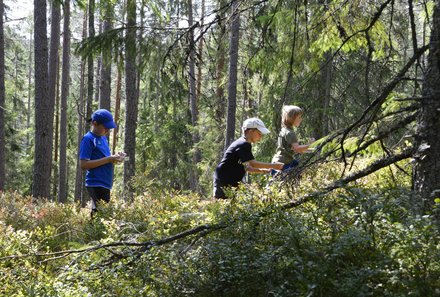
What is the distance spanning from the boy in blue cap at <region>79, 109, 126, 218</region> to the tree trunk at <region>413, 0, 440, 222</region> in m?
3.51

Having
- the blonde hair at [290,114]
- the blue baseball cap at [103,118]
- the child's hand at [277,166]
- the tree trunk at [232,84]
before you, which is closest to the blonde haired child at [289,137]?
the blonde hair at [290,114]

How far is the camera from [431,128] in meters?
3.37

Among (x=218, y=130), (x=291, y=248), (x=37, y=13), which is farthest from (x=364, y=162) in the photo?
(x=218, y=130)

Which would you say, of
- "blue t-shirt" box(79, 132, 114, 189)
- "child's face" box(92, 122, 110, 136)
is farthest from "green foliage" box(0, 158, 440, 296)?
"child's face" box(92, 122, 110, 136)

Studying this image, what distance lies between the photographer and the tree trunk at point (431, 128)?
3.33m

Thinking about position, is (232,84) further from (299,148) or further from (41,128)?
(299,148)

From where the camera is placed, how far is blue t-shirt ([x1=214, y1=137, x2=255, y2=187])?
5863 mm

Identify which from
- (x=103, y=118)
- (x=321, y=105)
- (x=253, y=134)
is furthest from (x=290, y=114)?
(x=321, y=105)

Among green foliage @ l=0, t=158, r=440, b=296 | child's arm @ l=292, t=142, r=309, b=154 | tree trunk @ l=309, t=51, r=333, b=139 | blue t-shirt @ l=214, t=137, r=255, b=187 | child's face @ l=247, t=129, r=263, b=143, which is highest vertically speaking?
tree trunk @ l=309, t=51, r=333, b=139

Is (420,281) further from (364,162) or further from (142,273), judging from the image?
(364,162)

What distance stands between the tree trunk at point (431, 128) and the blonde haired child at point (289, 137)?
9.31 ft

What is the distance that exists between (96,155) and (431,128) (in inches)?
156

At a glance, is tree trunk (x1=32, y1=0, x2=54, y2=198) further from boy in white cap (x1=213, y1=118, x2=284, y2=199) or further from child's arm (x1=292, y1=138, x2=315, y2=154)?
child's arm (x1=292, y1=138, x2=315, y2=154)

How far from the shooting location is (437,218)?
9.50ft
